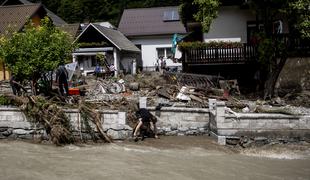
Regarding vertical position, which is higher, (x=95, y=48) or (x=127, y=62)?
(x=95, y=48)

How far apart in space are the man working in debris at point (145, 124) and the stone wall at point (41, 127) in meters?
0.36

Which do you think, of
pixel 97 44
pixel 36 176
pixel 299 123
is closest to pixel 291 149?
pixel 299 123

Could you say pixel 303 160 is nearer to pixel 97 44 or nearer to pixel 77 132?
pixel 77 132

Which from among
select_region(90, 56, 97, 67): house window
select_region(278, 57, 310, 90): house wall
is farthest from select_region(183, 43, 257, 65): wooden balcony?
select_region(90, 56, 97, 67): house window

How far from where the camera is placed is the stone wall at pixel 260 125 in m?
14.5

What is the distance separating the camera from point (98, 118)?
48.8ft

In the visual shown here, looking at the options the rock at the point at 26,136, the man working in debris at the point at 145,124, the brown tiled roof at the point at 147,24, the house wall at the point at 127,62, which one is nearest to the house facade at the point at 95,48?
the house wall at the point at 127,62

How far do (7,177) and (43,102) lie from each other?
4964 millimetres

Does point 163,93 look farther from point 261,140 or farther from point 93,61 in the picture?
point 93,61

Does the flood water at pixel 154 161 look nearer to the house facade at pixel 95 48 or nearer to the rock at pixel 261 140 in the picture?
the rock at pixel 261 140

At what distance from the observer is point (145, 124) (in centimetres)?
1510

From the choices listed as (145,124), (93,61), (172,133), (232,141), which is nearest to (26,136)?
(145,124)

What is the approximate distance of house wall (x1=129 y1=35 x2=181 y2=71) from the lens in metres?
39.0

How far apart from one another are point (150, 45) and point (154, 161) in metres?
28.0
